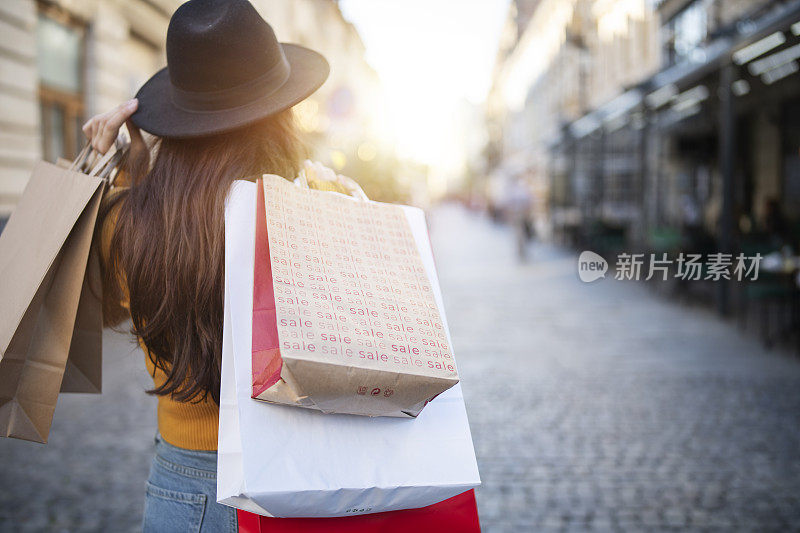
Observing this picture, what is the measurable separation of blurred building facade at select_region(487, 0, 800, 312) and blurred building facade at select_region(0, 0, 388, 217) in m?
4.80

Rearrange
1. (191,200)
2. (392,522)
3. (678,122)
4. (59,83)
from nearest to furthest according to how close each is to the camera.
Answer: (392,522)
(191,200)
(59,83)
(678,122)

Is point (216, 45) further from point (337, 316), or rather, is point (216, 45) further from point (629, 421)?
point (629, 421)

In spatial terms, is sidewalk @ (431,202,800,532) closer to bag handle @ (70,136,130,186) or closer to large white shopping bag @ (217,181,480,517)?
large white shopping bag @ (217,181,480,517)

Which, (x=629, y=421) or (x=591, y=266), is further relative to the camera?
(x=629, y=421)

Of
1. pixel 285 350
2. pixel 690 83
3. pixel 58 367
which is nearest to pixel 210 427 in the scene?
pixel 58 367

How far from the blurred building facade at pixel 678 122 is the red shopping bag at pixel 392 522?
6.95m

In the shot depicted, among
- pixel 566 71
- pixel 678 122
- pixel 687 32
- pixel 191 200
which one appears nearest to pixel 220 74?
pixel 191 200

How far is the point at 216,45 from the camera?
1281 millimetres

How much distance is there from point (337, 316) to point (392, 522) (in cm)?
40

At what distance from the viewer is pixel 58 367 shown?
1.30 metres

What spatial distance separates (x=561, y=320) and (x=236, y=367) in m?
7.90

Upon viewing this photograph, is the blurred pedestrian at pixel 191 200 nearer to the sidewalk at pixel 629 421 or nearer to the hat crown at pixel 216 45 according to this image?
the hat crown at pixel 216 45

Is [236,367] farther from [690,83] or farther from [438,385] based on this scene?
[690,83]

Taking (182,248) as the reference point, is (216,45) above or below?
above
